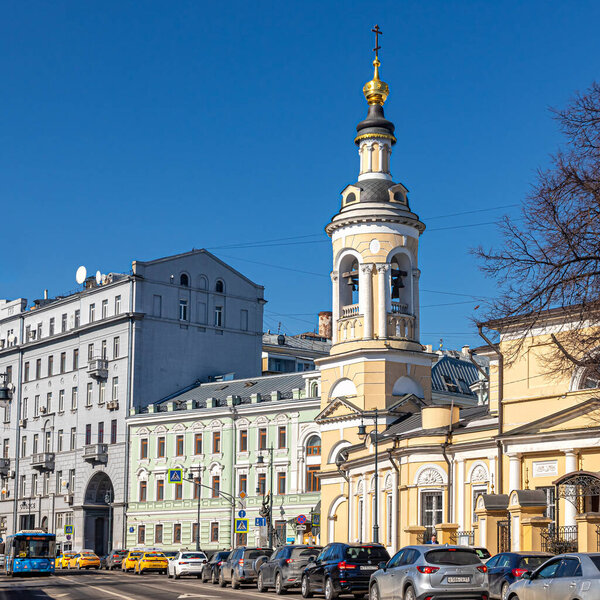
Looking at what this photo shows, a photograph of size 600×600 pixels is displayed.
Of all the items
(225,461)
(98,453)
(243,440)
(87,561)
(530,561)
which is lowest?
(87,561)

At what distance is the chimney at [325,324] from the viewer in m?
113

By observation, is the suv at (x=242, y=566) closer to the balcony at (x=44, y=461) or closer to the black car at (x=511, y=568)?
the black car at (x=511, y=568)

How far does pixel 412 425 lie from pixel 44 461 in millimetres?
47289

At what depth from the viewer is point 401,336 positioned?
61000 mm

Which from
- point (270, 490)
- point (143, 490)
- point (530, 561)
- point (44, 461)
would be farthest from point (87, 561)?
point (530, 561)

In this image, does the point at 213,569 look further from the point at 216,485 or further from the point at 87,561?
the point at 216,485

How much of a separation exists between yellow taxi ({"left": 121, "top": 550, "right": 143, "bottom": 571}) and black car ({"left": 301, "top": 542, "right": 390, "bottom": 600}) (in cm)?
3328

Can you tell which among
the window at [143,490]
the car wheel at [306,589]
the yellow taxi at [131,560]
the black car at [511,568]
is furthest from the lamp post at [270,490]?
the black car at [511,568]

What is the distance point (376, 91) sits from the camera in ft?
209

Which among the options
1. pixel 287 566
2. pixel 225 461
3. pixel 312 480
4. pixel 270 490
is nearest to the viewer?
pixel 287 566

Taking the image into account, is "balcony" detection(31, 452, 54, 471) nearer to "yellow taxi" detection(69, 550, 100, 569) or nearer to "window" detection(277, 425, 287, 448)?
"yellow taxi" detection(69, 550, 100, 569)

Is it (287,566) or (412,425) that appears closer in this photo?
(287,566)

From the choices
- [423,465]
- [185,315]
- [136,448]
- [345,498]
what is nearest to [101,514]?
[136,448]

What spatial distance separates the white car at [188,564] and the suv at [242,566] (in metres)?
9.16
